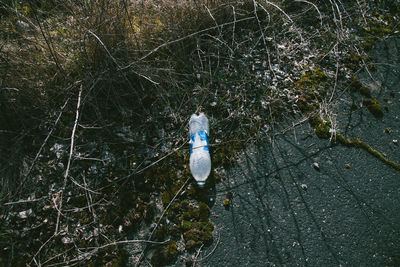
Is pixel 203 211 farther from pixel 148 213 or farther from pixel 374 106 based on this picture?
pixel 374 106

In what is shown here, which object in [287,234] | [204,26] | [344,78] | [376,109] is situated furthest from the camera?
[204,26]

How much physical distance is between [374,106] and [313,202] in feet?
4.06

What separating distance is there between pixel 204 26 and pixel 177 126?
1257 millimetres

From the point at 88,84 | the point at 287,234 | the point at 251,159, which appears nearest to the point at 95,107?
the point at 88,84

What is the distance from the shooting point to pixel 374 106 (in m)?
2.78

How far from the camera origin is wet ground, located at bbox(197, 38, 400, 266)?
203 cm

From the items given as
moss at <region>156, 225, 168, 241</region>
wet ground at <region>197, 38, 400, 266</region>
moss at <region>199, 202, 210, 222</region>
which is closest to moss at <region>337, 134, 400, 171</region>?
wet ground at <region>197, 38, 400, 266</region>

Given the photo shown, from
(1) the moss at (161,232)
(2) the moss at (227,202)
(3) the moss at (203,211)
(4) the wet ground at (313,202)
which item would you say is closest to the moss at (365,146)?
(4) the wet ground at (313,202)

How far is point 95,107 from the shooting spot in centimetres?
267

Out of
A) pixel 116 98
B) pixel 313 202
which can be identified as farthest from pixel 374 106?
pixel 116 98

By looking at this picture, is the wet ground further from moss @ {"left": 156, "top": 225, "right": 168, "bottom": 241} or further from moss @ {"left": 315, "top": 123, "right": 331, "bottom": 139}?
moss @ {"left": 156, "top": 225, "right": 168, "bottom": 241}

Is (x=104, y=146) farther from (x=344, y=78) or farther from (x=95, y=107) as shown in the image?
(x=344, y=78)

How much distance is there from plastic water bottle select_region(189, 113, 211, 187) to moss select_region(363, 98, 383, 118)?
1584 mm

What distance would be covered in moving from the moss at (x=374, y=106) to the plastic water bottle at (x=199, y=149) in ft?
5.20
